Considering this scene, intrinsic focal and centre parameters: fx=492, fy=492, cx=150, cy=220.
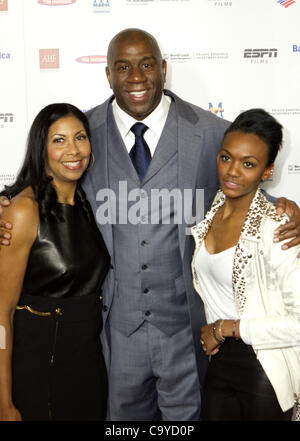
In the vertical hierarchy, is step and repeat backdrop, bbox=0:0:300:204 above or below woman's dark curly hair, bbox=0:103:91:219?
above

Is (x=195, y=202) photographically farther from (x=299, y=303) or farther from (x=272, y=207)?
(x=299, y=303)

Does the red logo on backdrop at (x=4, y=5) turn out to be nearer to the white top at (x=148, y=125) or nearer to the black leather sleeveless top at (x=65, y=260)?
the white top at (x=148, y=125)

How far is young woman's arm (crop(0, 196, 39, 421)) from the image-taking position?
1.70m

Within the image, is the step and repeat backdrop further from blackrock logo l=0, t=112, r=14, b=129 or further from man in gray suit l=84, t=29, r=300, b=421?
man in gray suit l=84, t=29, r=300, b=421

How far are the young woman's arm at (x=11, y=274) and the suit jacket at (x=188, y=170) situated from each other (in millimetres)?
345

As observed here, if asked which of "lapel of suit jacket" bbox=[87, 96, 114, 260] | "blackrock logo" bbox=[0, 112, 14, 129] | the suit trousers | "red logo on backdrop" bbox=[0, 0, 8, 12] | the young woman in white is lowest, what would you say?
the suit trousers

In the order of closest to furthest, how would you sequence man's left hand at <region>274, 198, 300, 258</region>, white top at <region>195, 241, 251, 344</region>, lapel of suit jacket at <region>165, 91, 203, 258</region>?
man's left hand at <region>274, 198, 300, 258</region>
white top at <region>195, 241, 251, 344</region>
lapel of suit jacket at <region>165, 91, 203, 258</region>

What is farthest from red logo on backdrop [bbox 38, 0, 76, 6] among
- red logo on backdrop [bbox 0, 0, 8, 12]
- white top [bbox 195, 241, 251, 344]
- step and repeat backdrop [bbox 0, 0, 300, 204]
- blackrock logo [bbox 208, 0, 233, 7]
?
white top [bbox 195, 241, 251, 344]

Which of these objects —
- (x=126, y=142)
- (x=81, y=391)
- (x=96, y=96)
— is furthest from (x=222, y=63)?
(x=81, y=391)

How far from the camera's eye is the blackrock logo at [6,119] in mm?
2738

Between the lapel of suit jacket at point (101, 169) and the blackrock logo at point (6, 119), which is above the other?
the blackrock logo at point (6, 119)

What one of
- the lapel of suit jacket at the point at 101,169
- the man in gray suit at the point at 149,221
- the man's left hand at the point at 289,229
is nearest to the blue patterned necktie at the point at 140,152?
the man in gray suit at the point at 149,221

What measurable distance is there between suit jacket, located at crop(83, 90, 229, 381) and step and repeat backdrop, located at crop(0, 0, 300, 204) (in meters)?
0.66

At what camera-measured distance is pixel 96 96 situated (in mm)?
2725
